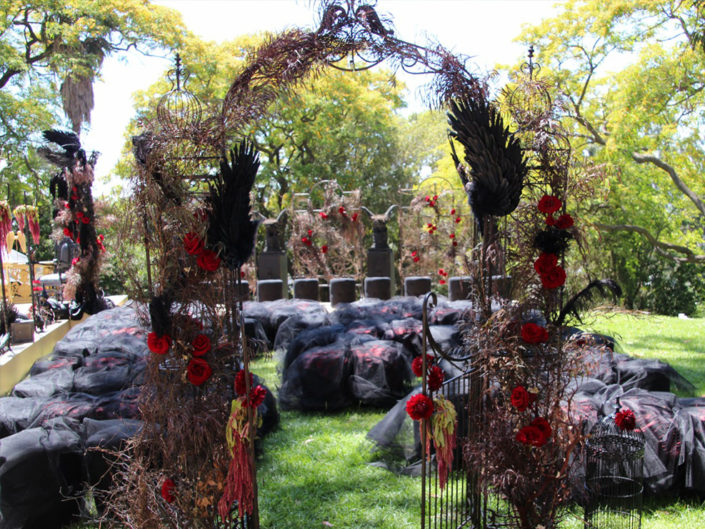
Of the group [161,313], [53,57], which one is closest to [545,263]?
[161,313]

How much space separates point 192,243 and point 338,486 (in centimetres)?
272

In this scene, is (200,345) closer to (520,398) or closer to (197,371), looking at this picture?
(197,371)

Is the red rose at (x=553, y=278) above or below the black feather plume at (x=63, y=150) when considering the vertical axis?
below

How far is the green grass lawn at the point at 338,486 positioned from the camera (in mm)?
4219

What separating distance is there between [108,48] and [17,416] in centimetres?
1626

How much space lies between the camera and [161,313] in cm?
307

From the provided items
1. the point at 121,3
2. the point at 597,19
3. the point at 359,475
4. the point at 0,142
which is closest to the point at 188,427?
the point at 359,475

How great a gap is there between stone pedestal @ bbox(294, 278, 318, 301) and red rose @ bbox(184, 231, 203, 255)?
1045cm

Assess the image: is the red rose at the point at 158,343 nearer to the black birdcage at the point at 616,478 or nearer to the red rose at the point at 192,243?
the red rose at the point at 192,243

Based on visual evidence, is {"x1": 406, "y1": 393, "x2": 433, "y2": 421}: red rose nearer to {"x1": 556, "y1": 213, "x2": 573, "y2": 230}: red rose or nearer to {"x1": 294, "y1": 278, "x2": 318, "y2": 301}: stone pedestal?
{"x1": 556, "y1": 213, "x2": 573, "y2": 230}: red rose

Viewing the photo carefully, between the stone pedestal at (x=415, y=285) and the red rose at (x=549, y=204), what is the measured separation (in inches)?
427

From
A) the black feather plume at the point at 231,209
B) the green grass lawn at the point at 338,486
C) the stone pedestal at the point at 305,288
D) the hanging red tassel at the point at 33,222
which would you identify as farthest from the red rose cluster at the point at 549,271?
the stone pedestal at the point at 305,288

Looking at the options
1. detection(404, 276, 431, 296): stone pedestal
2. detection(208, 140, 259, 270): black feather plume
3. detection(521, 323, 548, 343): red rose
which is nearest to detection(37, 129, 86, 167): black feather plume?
detection(404, 276, 431, 296): stone pedestal

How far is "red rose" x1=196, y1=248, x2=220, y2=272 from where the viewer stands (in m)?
3.09
